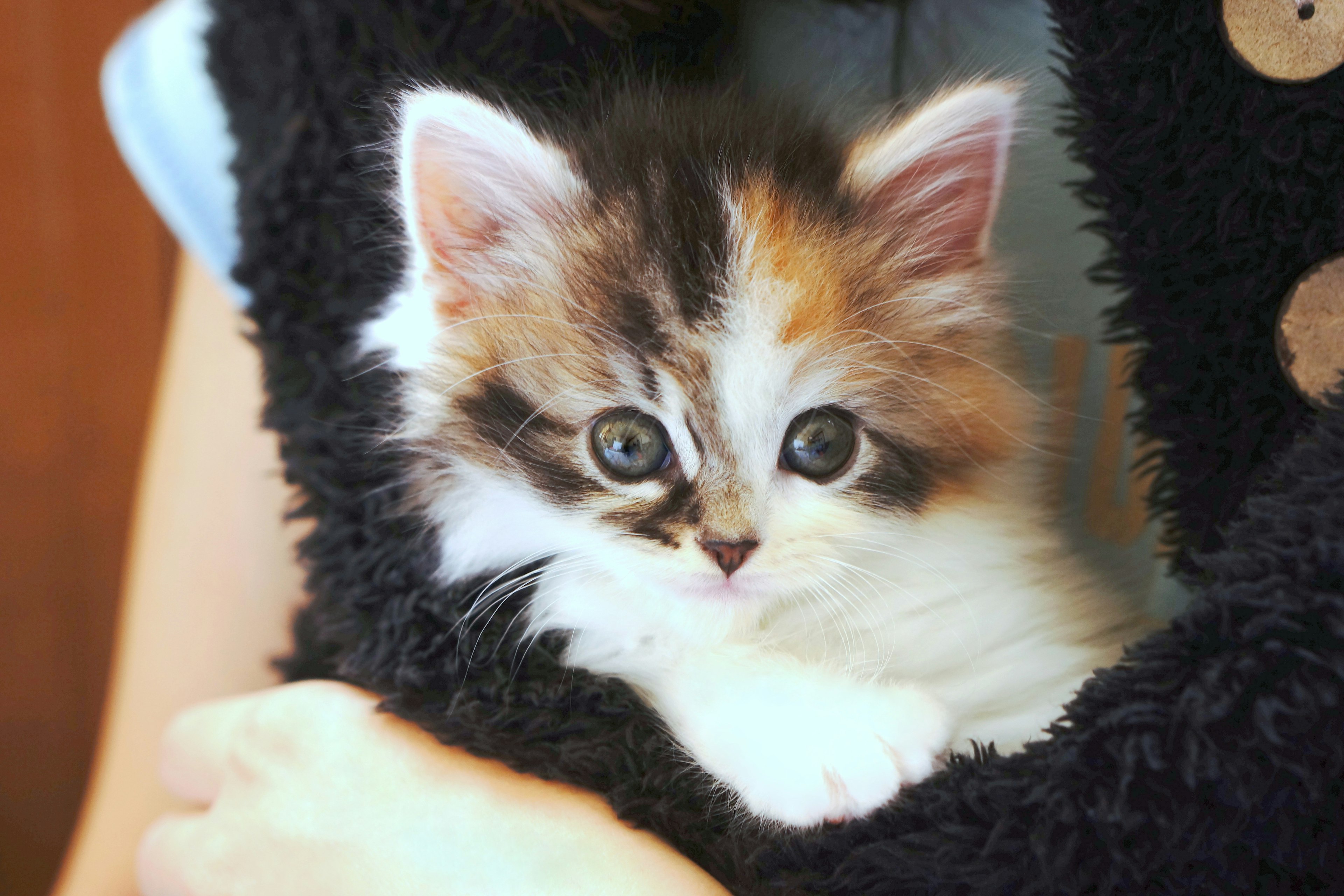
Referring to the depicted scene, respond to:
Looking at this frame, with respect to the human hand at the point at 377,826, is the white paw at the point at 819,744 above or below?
above

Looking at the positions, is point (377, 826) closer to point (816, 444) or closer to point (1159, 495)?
point (816, 444)

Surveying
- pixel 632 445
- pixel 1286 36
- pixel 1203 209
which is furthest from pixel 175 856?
pixel 1286 36

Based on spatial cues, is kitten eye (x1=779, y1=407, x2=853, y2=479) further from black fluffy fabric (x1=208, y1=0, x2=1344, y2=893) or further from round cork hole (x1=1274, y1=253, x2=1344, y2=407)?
round cork hole (x1=1274, y1=253, x2=1344, y2=407)

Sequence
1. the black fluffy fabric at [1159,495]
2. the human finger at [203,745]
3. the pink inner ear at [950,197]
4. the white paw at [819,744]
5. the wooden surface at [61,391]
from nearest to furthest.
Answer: the black fluffy fabric at [1159,495], the white paw at [819,744], the pink inner ear at [950,197], the human finger at [203,745], the wooden surface at [61,391]

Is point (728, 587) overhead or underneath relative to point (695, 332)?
underneath

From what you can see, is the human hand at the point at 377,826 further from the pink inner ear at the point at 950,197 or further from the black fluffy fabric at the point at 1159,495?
the pink inner ear at the point at 950,197

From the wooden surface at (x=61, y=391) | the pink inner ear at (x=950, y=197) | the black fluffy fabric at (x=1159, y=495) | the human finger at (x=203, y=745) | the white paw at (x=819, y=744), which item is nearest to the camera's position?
the black fluffy fabric at (x=1159, y=495)

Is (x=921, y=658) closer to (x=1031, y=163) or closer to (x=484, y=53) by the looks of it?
(x=1031, y=163)

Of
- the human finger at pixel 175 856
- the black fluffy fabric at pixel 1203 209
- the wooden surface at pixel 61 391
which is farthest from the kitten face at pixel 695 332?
the wooden surface at pixel 61 391
